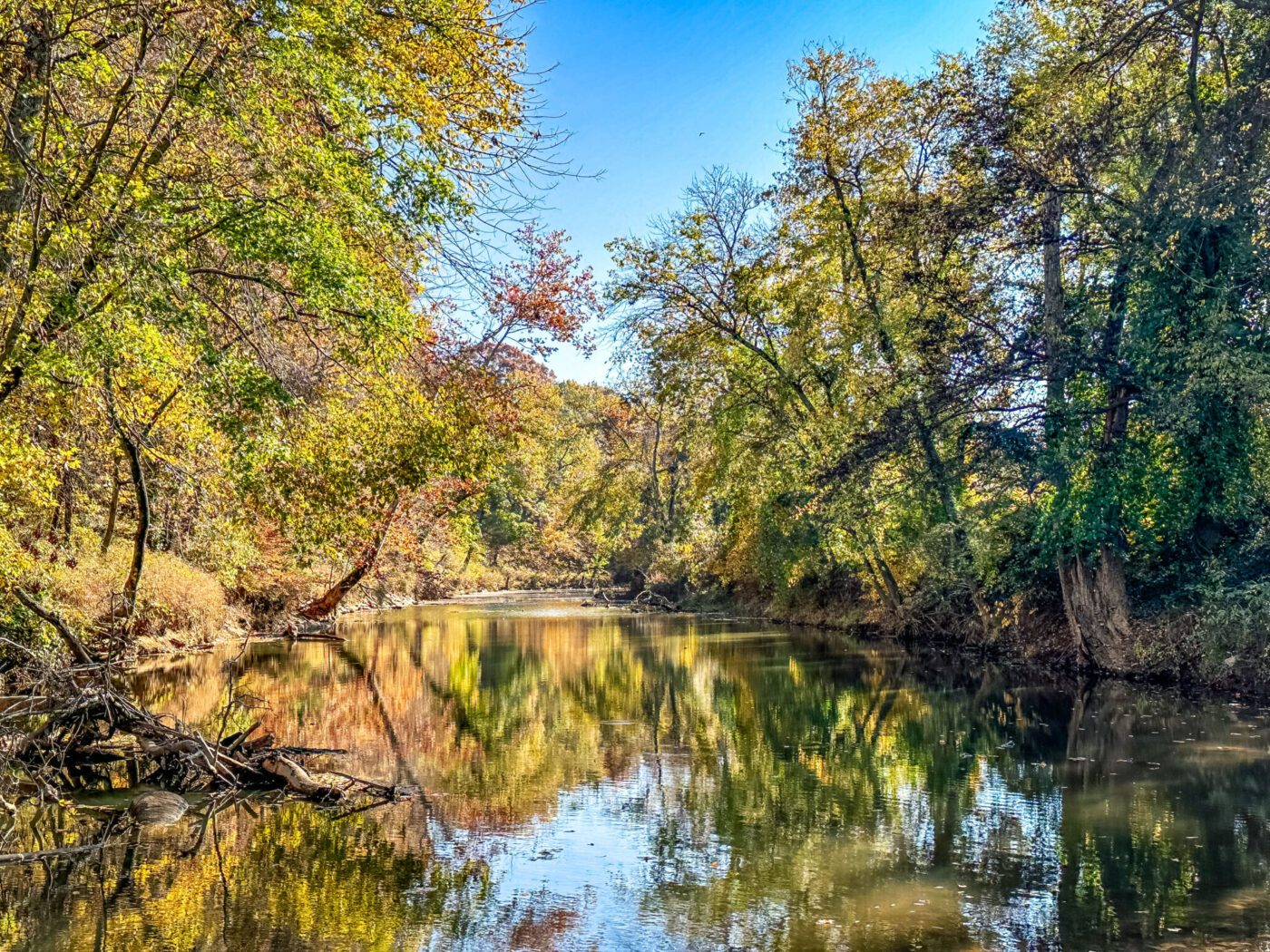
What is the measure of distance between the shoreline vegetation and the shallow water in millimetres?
2040

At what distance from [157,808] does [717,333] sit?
22261 millimetres

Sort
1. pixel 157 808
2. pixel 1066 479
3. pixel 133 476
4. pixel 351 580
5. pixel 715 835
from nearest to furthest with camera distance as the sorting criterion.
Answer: pixel 715 835
pixel 157 808
pixel 133 476
pixel 1066 479
pixel 351 580

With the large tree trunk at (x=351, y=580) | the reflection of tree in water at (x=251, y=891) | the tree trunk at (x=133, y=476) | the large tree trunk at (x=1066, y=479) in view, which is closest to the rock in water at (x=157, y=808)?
the reflection of tree in water at (x=251, y=891)

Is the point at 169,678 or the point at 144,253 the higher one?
the point at 144,253

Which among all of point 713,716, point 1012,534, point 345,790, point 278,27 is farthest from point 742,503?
point 278,27

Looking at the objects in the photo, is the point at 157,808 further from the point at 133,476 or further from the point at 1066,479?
the point at 1066,479

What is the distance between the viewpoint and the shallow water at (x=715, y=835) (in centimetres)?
653

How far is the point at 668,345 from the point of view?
29328 millimetres

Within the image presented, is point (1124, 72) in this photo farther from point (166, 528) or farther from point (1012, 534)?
point (166, 528)

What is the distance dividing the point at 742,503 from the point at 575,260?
9127mm

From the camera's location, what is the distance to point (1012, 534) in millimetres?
20938

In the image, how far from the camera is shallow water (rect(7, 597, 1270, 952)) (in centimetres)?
653

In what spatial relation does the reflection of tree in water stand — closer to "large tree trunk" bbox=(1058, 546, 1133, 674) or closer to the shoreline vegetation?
the shoreline vegetation

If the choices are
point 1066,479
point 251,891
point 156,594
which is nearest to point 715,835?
point 251,891
